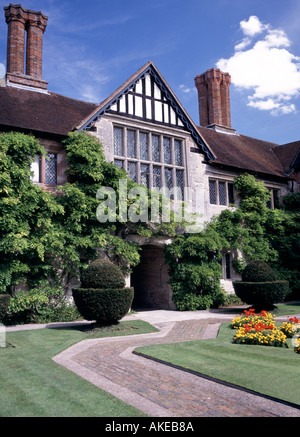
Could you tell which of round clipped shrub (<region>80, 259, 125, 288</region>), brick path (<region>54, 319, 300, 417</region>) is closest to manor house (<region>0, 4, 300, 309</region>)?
round clipped shrub (<region>80, 259, 125, 288</region>)

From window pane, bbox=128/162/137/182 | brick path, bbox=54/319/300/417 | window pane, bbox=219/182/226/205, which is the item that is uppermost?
window pane, bbox=128/162/137/182

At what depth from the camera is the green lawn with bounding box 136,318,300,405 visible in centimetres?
518

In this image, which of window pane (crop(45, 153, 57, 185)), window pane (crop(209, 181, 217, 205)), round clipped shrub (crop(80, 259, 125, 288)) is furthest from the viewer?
window pane (crop(209, 181, 217, 205))

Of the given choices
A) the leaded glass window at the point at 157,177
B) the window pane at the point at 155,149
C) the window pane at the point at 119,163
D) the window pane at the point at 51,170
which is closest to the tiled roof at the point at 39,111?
the window pane at the point at 51,170

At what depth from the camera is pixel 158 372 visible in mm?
6035

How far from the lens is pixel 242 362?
21.5 feet

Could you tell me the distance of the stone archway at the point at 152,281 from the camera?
16.7 meters

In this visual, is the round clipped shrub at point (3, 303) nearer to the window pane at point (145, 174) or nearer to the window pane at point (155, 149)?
the window pane at point (145, 174)

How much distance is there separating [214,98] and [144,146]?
10327 millimetres

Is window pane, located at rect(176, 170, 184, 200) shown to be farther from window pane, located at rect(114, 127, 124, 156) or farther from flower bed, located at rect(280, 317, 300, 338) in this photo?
flower bed, located at rect(280, 317, 300, 338)

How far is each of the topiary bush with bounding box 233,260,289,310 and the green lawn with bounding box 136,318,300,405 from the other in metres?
4.95

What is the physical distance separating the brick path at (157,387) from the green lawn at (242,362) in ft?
0.85

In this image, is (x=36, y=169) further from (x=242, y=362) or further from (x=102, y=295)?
(x=242, y=362)
